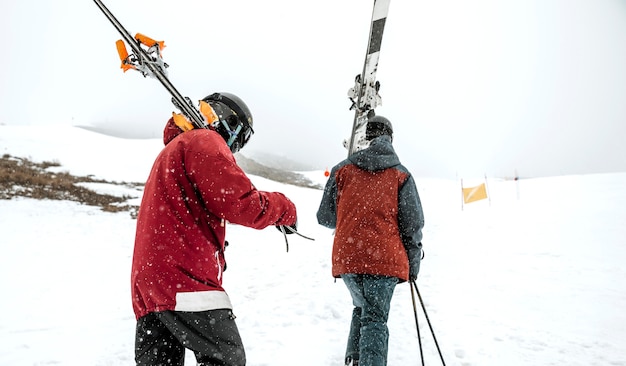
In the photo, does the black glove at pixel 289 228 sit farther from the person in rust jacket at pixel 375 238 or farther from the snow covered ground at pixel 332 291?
the snow covered ground at pixel 332 291

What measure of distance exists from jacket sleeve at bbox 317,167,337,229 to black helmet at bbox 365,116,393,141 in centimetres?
48

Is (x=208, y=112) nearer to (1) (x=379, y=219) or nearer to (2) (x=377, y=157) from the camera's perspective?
(2) (x=377, y=157)

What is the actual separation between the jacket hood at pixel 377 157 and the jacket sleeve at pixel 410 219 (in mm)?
240

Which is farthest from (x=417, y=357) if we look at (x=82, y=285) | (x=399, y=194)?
(x=82, y=285)

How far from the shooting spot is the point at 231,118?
2.29 metres

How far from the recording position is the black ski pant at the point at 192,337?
5.21ft

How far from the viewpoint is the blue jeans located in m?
2.66

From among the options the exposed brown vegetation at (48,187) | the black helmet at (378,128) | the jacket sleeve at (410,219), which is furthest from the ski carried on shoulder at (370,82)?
the exposed brown vegetation at (48,187)

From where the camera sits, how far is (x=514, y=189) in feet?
63.6

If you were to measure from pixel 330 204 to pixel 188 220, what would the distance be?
1.76m

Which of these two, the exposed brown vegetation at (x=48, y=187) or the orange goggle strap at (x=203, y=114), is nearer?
the orange goggle strap at (x=203, y=114)

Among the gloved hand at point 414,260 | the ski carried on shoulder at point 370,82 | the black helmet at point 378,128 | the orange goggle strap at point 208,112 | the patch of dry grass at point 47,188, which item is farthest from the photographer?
the patch of dry grass at point 47,188

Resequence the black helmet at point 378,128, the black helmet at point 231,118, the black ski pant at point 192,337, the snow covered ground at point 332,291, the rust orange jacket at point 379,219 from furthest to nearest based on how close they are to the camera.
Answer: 1. the snow covered ground at point 332,291
2. the black helmet at point 378,128
3. the rust orange jacket at point 379,219
4. the black helmet at point 231,118
5. the black ski pant at point 192,337

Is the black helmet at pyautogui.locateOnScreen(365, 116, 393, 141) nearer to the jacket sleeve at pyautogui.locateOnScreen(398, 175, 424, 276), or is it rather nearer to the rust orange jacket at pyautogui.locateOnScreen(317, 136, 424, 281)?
the rust orange jacket at pyautogui.locateOnScreen(317, 136, 424, 281)
